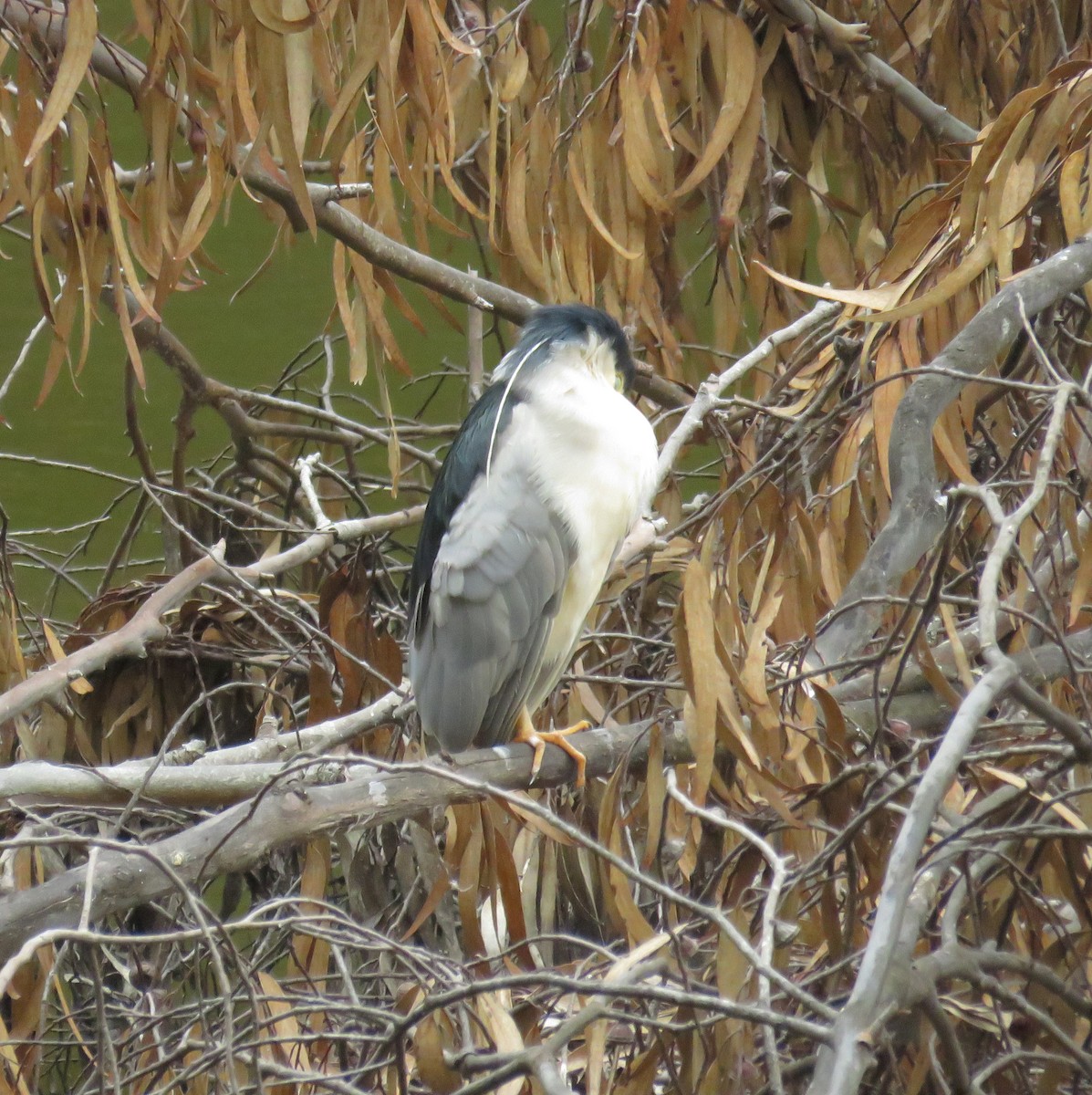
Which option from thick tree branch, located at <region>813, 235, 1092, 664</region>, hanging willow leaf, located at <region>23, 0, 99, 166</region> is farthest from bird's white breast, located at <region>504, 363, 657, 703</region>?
hanging willow leaf, located at <region>23, 0, 99, 166</region>

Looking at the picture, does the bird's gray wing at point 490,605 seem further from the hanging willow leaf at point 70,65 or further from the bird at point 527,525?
the hanging willow leaf at point 70,65

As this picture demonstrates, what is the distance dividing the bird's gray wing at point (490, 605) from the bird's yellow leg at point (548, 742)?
0.03 metres

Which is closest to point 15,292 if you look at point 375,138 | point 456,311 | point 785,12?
point 456,311

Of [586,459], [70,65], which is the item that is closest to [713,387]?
[586,459]

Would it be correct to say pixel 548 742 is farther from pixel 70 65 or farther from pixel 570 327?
pixel 70 65

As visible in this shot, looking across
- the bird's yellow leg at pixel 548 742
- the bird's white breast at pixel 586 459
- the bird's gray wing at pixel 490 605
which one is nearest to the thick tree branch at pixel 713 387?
the bird's white breast at pixel 586 459

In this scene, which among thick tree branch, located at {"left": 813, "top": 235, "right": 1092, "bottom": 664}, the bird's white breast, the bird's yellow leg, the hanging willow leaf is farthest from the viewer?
the bird's white breast

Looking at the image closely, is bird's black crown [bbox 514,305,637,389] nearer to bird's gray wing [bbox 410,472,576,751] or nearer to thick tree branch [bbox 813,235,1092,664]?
bird's gray wing [bbox 410,472,576,751]

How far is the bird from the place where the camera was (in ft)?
6.66

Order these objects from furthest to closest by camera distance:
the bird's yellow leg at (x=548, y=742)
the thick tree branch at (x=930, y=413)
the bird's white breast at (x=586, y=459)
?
the bird's white breast at (x=586, y=459) < the bird's yellow leg at (x=548, y=742) < the thick tree branch at (x=930, y=413)

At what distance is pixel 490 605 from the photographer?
6.75 ft

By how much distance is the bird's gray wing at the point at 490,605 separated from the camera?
2.04 metres

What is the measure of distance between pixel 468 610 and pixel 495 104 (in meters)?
0.67

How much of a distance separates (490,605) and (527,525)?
12 cm
